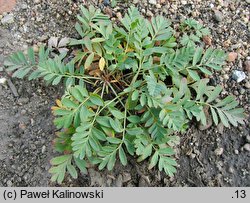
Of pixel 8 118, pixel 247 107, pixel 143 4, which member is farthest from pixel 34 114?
pixel 247 107

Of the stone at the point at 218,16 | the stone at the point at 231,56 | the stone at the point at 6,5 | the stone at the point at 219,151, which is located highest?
the stone at the point at 6,5

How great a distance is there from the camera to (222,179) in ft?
8.82

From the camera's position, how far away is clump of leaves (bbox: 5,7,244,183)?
255 centimetres

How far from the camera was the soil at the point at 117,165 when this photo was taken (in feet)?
8.86

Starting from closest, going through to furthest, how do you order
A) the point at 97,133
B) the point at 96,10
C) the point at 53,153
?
the point at 97,133, the point at 53,153, the point at 96,10

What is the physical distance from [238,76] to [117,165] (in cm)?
85

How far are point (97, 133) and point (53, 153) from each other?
1.12 ft

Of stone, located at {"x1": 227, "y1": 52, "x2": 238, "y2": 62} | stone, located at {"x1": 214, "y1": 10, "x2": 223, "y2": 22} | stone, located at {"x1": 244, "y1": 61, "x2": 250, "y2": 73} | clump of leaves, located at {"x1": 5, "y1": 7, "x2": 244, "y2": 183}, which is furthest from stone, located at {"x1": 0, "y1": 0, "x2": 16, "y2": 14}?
stone, located at {"x1": 244, "y1": 61, "x2": 250, "y2": 73}

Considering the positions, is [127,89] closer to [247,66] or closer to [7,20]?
[247,66]

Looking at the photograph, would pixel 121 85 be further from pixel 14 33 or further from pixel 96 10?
pixel 14 33

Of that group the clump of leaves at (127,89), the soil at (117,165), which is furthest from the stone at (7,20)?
the clump of leaves at (127,89)

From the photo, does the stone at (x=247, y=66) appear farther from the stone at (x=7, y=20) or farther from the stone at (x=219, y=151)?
the stone at (x=7, y=20)

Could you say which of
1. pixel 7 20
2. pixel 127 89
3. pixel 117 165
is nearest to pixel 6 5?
pixel 7 20

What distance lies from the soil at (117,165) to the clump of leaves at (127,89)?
8cm
